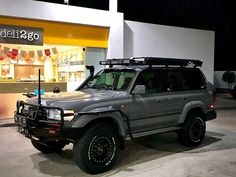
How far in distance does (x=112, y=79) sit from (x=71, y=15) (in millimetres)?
6246

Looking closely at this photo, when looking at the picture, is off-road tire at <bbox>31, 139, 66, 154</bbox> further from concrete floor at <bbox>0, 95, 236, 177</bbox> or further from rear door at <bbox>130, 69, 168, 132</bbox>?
rear door at <bbox>130, 69, 168, 132</bbox>

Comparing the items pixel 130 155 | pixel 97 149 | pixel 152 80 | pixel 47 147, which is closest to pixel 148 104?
pixel 152 80

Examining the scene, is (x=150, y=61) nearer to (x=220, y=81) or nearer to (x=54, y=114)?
(x=54, y=114)

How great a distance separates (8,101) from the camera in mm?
11805

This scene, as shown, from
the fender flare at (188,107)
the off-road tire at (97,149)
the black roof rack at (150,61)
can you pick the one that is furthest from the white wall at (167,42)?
the off-road tire at (97,149)

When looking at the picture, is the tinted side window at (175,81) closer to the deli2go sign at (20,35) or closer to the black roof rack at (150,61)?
the black roof rack at (150,61)

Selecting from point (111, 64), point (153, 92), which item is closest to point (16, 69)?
point (111, 64)

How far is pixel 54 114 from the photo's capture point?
18.9ft

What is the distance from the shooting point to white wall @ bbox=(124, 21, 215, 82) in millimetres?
15266

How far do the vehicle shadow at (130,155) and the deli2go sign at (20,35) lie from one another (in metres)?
5.54

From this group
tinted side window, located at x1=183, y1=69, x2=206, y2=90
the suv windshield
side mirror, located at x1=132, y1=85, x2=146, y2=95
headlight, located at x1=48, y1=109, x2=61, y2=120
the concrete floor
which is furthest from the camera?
tinted side window, located at x1=183, y1=69, x2=206, y2=90

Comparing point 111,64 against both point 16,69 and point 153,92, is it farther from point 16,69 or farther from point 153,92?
point 16,69

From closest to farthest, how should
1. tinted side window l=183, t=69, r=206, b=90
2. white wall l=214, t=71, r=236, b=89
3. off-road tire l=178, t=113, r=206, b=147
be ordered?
off-road tire l=178, t=113, r=206, b=147, tinted side window l=183, t=69, r=206, b=90, white wall l=214, t=71, r=236, b=89

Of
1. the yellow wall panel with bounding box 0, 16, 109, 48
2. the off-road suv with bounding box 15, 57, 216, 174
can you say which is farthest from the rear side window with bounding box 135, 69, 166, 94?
the yellow wall panel with bounding box 0, 16, 109, 48
